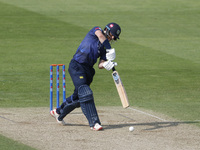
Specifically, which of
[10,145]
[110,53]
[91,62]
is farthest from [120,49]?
[10,145]

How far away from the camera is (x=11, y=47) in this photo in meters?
21.3

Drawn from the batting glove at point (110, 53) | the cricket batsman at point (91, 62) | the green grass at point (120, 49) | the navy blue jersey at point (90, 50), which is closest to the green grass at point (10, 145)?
the cricket batsman at point (91, 62)

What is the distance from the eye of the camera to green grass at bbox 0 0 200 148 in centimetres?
1305

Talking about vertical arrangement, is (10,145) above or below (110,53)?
below

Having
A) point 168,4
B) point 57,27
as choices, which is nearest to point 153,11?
point 168,4

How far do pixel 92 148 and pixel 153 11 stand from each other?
77.9ft

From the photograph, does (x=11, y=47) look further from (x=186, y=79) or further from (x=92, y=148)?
(x=92, y=148)

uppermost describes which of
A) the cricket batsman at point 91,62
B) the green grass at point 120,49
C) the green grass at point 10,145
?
the cricket batsman at point 91,62

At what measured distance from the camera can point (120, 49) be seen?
69.9 ft

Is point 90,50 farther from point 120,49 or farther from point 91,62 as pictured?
point 120,49

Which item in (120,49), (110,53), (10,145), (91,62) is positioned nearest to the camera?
(10,145)

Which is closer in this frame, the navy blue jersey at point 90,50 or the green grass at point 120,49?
the navy blue jersey at point 90,50

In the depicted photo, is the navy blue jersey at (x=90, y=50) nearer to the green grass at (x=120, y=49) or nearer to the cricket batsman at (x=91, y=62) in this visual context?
the cricket batsman at (x=91, y=62)

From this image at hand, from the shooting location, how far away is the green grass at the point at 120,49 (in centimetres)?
1305
